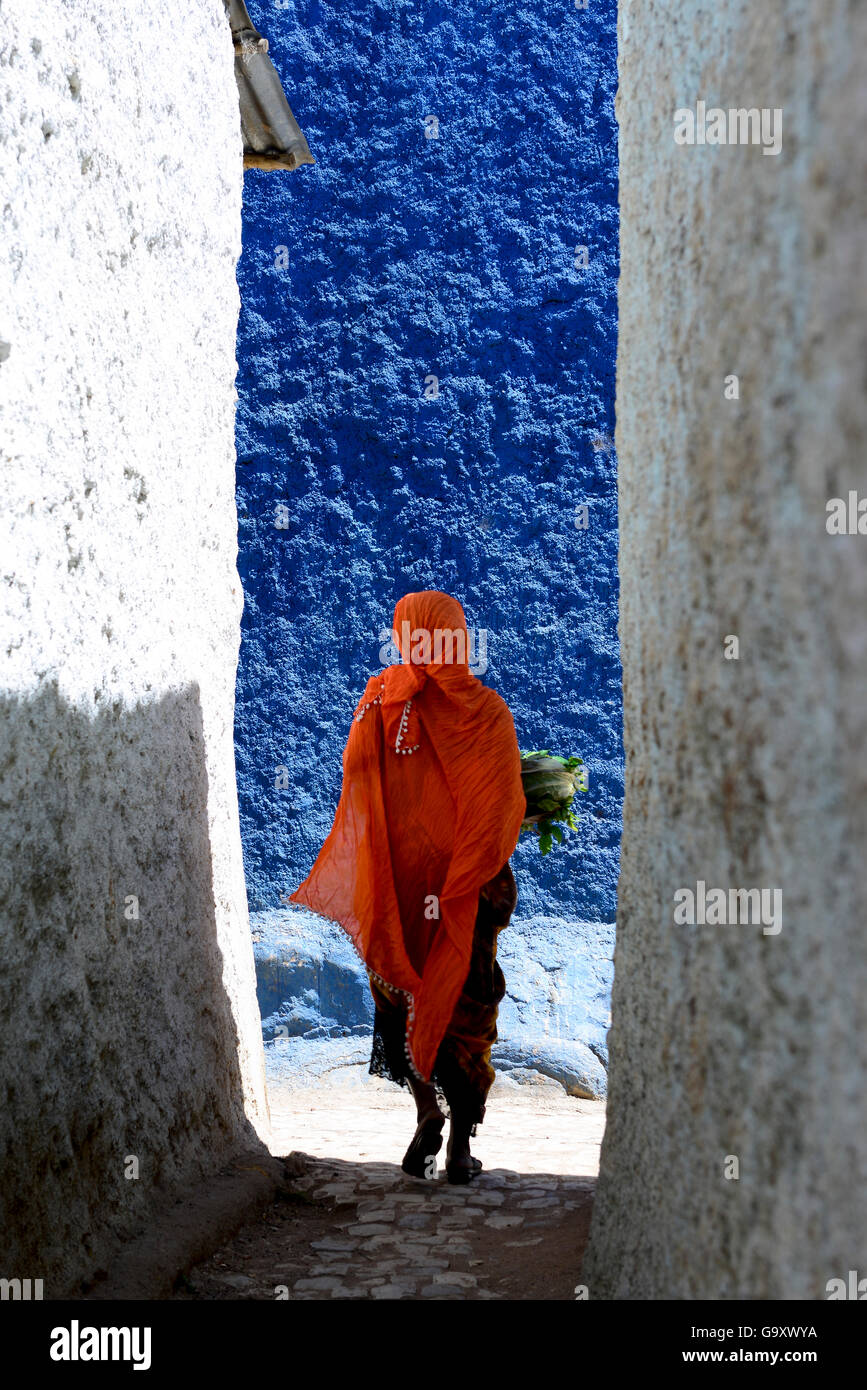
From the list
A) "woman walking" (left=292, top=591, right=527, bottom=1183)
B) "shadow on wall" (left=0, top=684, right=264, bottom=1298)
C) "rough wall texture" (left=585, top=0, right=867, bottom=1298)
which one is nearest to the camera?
"rough wall texture" (left=585, top=0, right=867, bottom=1298)

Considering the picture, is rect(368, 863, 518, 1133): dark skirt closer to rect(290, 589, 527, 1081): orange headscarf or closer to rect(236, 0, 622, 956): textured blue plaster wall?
rect(290, 589, 527, 1081): orange headscarf

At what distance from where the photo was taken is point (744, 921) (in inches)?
61.6

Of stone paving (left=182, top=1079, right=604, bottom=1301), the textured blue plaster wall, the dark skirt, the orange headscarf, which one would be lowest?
stone paving (left=182, top=1079, right=604, bottom=1301)

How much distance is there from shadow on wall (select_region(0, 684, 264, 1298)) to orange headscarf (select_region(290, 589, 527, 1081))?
52 centimetres

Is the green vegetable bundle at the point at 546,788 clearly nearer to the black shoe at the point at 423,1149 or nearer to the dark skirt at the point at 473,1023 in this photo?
the dark skirt at the point at 473,1023

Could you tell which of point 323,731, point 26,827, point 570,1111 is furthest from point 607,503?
point 26,827

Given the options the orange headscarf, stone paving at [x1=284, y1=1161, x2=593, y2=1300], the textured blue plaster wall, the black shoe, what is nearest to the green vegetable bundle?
the orange headscarf

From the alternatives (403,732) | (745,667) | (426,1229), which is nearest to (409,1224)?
(426,1229)

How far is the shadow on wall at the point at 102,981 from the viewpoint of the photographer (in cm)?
235

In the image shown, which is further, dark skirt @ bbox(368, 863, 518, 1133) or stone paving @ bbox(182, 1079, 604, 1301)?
dark skirt @ bbox(368, 863, 518, 1133)

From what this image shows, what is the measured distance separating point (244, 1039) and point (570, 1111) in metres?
2.25

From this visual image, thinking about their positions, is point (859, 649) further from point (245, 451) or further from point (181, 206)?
point (245, 451)

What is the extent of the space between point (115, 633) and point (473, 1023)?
1.68m

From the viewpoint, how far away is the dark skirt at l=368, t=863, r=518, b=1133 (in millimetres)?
Answer: 3867
